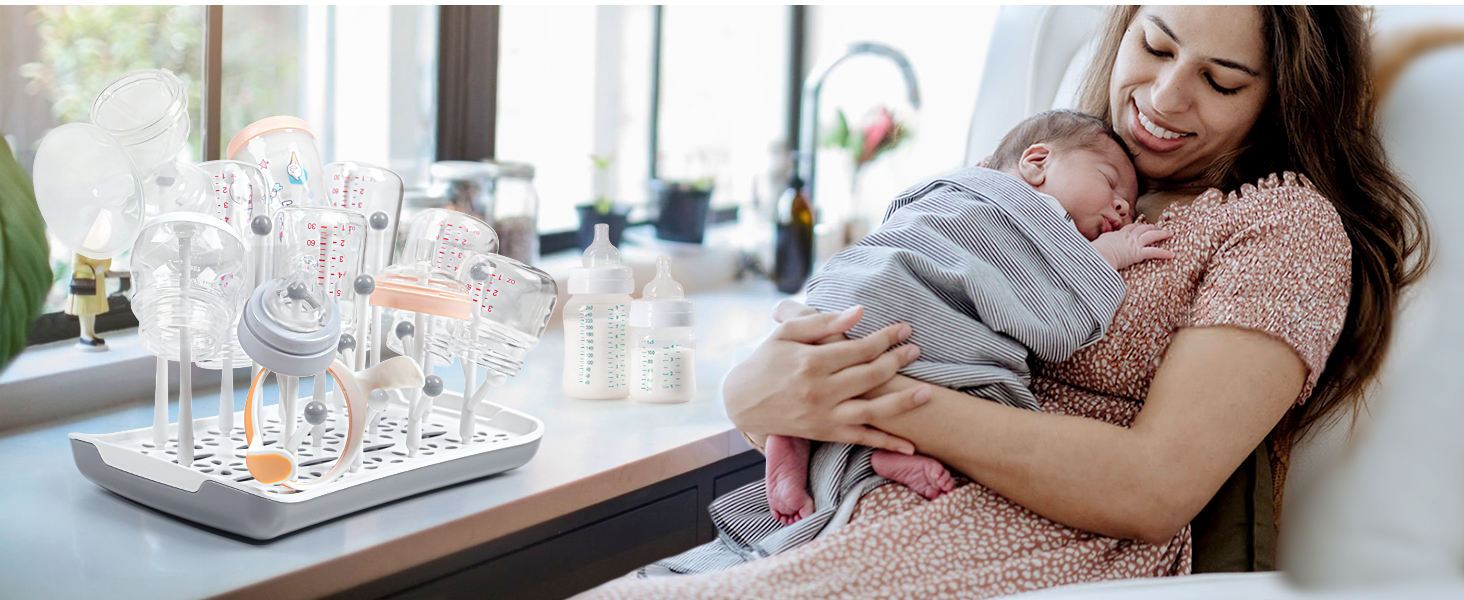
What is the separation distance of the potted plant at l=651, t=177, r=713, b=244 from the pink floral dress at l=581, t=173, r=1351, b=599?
150 centimetres

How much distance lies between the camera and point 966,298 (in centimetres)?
100

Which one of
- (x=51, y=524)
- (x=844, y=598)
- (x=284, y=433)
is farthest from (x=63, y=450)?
(x=844, y=598)

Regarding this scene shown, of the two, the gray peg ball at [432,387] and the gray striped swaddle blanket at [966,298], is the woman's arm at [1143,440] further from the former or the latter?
the gray peg ball at [432,387]

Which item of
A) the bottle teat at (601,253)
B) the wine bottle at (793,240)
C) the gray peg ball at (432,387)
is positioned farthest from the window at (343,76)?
the wine bottle at (793,240)

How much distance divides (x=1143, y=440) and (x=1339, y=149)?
44cm

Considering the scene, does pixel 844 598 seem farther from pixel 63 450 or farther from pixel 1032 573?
pixel 63 450

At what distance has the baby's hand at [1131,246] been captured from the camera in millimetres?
1068

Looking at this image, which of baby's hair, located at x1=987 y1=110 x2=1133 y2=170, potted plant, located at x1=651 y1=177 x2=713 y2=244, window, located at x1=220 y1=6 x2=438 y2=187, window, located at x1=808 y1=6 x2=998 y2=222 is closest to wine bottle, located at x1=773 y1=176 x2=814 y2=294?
potted plant, located at x1=651 y1=177 x2=713 y2=244

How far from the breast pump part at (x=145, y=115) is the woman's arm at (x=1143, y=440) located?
2.28ft

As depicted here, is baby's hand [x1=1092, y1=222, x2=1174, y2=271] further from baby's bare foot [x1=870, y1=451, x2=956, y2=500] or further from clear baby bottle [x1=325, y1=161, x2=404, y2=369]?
clear baby bottle [x1=325, y1=161, x2=404, y2=369]

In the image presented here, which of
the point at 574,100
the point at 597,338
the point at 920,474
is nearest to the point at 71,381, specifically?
the point at 597,338

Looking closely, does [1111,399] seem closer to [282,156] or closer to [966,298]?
[966,298]

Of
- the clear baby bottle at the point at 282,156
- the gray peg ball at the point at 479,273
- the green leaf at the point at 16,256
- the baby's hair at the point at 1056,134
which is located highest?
the baby's hair at the point at 1056,134

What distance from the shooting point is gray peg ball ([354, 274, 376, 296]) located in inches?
38.2
